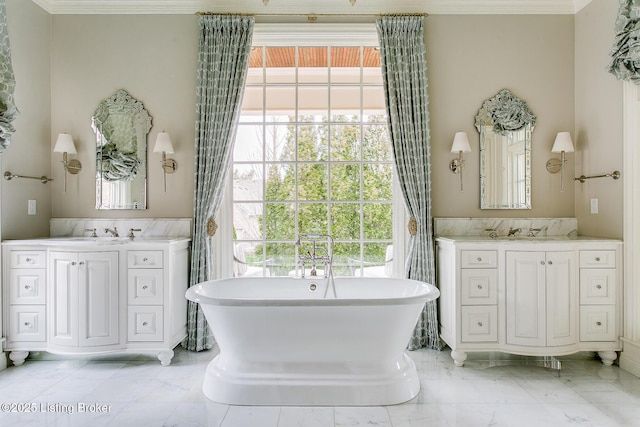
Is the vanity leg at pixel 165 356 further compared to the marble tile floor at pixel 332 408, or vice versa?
the vanity leg at pixel 165 356

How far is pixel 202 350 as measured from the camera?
118 inches

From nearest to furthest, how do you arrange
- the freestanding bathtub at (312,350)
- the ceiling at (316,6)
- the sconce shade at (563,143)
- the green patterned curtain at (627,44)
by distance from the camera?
the freestanding bathtub at (312,350) < the green patterned curtain at (627,44) < the sconce shade at (563,143) < the ceiling at (316,6)

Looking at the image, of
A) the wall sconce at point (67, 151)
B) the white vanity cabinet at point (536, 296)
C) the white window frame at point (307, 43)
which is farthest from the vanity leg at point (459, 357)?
the wall sconce at point (67, 151)

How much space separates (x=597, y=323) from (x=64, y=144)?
409 cm

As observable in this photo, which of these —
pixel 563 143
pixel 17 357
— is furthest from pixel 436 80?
pixel 17 357

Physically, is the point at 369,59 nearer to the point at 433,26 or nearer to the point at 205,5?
the point at 433,26

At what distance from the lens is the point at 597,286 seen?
2.70m

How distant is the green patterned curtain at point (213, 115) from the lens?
3.05 metres

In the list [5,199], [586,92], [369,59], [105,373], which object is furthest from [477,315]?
[5,199]

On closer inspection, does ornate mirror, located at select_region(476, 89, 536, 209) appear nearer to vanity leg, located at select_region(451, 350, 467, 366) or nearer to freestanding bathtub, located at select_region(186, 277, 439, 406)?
vanity leg, located at select_region(451, 350, 467, 366)

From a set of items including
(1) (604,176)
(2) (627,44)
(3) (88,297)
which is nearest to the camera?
(2) (627,44)

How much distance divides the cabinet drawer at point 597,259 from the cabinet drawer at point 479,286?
1.99ft

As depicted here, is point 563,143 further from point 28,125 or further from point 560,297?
point 28,125

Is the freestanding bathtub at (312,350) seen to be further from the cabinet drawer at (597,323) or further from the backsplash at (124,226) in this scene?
the cabinet drawer at (597,323)
